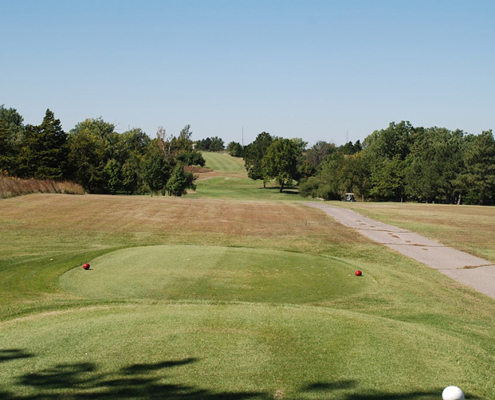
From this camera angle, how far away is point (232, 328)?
7.05 metres

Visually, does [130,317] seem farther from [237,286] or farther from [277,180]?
[277,180]

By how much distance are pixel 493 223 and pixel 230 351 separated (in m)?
31.9

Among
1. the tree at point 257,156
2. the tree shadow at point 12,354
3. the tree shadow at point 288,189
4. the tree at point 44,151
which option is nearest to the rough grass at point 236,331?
the tree shadow at point 12,354

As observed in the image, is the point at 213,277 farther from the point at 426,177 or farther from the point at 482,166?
the point at 426,177

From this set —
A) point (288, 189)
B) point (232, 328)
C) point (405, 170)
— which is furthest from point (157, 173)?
point (288, 189)

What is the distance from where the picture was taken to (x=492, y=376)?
595 centimetres

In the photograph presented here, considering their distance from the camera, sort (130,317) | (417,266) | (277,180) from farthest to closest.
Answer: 1. (277,180)
2. (417,266)
3. (130,317)

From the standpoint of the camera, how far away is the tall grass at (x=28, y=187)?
34188 millimetres

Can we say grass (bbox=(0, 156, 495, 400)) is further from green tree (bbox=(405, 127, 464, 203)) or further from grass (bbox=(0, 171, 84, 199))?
green tree (bbox=(405, 127, 464, 203))

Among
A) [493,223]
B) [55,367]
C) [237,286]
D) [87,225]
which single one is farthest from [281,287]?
[493,223]

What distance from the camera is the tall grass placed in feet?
112

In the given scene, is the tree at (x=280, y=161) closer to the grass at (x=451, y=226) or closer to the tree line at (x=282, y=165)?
the tree line at (x=282, y=165)

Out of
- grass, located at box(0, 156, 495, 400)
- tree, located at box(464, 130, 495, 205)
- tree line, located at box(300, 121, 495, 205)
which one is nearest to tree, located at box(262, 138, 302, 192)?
tree line, located at box(300, 121, 495, 205)

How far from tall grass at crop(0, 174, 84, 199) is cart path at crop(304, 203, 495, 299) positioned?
24.9 metres
